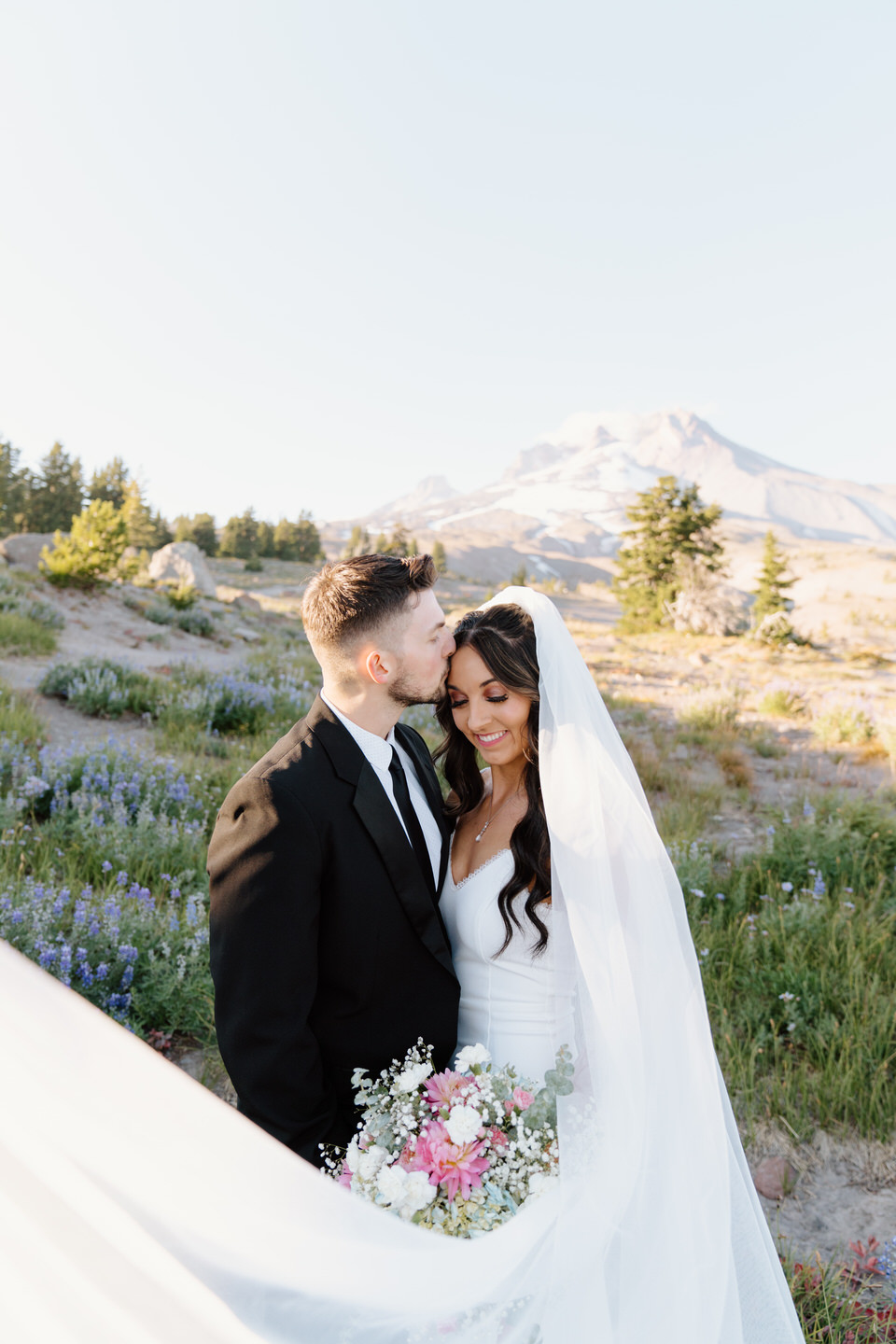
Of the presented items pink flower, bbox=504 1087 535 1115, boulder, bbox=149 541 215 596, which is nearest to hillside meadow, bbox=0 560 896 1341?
pink flower, bbox=504 1087 535 1115

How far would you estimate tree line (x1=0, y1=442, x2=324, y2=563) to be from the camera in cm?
4009

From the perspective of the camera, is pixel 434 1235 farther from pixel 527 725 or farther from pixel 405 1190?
pixel 527 725

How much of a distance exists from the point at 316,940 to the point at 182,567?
28.7 m

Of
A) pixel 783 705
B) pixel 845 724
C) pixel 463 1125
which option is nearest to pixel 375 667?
pixel 463 1125

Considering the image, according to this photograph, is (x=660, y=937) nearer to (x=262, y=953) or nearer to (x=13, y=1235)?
(x=262, y=953)

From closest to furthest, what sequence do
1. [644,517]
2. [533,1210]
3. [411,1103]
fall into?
[533,1210], [411,1103], [644,517]

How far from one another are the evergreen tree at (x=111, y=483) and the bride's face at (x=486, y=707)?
47.6 m

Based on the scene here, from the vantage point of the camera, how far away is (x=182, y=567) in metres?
28.8

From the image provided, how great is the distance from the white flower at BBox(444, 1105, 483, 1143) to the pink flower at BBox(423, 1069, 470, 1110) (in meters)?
0.13

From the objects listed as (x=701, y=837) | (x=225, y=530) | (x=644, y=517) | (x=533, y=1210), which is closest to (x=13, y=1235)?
(x=533, y=1210)

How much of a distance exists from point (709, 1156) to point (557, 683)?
4.91 ft

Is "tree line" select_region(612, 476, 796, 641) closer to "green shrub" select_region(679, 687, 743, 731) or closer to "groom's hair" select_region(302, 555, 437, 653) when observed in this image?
"green shrub" select_region(679, 687, 743, 731)

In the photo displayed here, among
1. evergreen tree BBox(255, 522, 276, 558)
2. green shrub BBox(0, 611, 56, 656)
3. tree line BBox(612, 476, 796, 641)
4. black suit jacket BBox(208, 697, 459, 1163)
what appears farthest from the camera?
evergreen tree BBox(255, 522, 276, 558)

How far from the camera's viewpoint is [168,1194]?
1464mm
